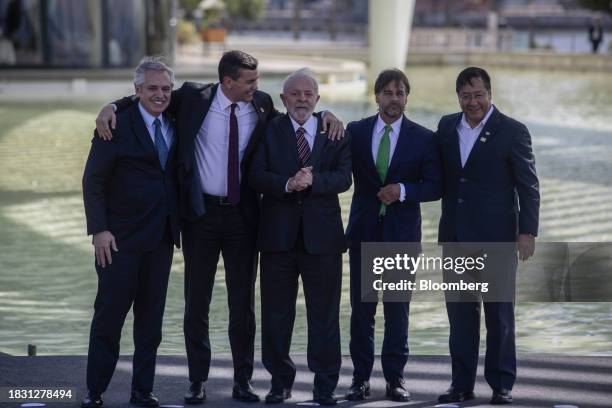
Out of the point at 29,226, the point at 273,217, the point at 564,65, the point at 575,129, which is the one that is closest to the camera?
the point at 273,217

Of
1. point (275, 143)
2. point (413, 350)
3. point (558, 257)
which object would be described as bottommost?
point (413, 350)

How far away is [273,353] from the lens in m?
6.10

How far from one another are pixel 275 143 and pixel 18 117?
1759 centimetres

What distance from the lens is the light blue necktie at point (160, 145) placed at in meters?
A: 5.96

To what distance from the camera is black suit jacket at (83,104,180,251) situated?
586 centimetres

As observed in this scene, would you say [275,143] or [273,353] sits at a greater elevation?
[275,143]

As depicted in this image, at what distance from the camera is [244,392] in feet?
19.8

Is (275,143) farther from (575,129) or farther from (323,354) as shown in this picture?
(575,129)

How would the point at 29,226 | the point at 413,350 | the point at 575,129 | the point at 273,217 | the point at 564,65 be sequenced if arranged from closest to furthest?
1. the point at 273,217
2. the point at 413,350
3. the point at 29,226
4. the point at 575,129
5. the point at 564,65

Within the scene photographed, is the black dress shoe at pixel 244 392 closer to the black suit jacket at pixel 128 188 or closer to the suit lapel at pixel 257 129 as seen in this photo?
the black suit jacket at pixel 128 188

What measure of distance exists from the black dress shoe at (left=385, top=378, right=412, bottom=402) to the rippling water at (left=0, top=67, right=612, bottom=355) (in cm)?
177

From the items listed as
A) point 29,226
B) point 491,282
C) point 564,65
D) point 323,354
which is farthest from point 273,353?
point 564,65

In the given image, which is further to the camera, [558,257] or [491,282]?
[558,257]

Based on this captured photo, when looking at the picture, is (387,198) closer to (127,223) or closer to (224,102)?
(224,102)
